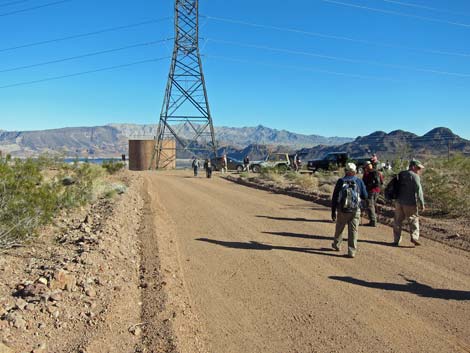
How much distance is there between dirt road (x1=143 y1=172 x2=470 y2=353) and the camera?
5.10 m

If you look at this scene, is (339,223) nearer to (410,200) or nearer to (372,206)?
(410,200)

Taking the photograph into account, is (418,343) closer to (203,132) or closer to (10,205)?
(10,205)

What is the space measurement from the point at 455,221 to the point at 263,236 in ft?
20.6

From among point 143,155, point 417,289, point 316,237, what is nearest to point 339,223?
point 316,237

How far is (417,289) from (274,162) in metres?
35.1

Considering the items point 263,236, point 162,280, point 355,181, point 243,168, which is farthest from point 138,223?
point 243,168

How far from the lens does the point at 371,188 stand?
39.3ft

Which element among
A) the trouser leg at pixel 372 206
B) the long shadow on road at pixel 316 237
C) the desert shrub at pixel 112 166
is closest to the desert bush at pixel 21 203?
the long shadow on road at pixel 316 237

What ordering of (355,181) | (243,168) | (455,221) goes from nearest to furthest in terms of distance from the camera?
(355,181), (455,221), (243,168)

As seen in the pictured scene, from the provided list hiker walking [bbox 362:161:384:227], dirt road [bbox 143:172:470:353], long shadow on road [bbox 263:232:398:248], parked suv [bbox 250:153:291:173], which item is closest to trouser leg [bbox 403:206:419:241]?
dirt road [bbox 143:172:470:353]

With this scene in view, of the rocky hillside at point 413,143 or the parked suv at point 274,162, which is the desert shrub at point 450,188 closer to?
the parked suv at point 274,162

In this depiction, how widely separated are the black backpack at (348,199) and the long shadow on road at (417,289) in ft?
5.76

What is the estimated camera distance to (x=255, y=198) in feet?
60.0

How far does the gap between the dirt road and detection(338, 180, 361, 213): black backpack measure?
944 millimetres
